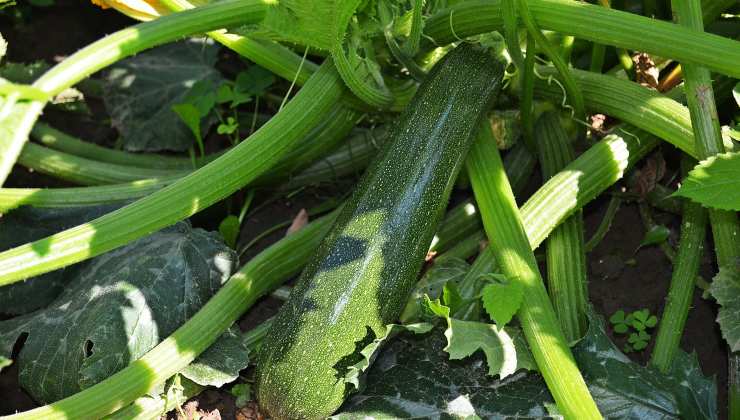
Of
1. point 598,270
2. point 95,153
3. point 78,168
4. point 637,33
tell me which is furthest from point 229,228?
point 637,33

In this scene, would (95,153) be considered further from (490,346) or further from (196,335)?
(490,346)

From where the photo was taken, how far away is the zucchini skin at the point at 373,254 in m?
2.29

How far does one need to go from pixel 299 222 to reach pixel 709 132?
131 cm

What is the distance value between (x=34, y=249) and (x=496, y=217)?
112 cm

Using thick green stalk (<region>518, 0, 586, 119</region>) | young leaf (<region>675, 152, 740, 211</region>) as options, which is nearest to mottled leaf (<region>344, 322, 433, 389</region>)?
young leaf (<region>675, 152, 740, 211</region>)

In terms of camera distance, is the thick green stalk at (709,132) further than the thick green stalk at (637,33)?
Yes

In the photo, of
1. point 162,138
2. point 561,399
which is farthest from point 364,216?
point 162,138

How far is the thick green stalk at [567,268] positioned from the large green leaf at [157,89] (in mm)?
1258

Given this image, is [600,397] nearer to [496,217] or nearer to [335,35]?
[496,217]

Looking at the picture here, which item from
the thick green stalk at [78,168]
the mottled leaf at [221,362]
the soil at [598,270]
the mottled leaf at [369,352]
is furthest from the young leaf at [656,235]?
the thick green stalk at [78,168]

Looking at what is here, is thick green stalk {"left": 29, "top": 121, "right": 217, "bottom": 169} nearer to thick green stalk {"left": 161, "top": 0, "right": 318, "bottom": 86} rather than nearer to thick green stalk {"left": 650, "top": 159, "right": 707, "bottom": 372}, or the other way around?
thick green stalk {"left": 161, "top": 0, "right": 318, "bottom": 86}

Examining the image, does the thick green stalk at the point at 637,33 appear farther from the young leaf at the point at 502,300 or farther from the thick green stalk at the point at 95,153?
the thick green stalk at the point at 95,153

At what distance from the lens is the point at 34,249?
213 cm

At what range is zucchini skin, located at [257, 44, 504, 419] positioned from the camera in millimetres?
2285
